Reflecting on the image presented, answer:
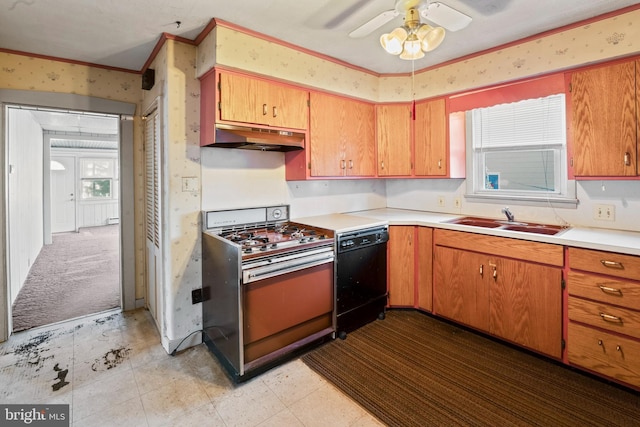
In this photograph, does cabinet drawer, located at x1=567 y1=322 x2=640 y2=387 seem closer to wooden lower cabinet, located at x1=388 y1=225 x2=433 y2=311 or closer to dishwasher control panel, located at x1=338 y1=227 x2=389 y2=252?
wooden lower cabinet, located at x1=388 y1=225 x2=433 y2=311

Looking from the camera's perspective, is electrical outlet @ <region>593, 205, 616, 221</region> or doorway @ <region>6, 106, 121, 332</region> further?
doorway @ <region>6, 106, 121, 332</region>

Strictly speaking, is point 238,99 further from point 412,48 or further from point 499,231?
point 499,231

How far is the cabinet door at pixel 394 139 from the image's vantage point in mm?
3381

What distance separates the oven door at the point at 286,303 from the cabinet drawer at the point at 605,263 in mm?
1638

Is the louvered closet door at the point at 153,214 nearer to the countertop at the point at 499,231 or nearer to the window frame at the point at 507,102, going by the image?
the countertop at the point at 499,231

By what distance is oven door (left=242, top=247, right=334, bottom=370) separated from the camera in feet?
6.86

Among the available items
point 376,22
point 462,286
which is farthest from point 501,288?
point 376,22

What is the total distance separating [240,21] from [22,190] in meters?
3.85

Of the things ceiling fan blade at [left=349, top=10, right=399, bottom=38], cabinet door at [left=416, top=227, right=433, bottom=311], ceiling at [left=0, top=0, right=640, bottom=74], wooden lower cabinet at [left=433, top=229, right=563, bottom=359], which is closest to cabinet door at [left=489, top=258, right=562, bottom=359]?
wooden lower cabinet at [left=433, top=229, right=563, bottom=359]

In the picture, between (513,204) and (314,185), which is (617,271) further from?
(314,185)

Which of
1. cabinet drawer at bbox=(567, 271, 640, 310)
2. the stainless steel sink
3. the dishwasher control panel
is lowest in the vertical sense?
cabinet drawer at bbox=(567, 271, 640, 310)

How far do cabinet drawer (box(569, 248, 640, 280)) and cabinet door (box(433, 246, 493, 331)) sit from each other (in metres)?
0.55

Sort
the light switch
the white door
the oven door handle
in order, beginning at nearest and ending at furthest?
the oven door handle < the light switch < the white door

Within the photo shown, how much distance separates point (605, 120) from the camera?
7.29 feet
